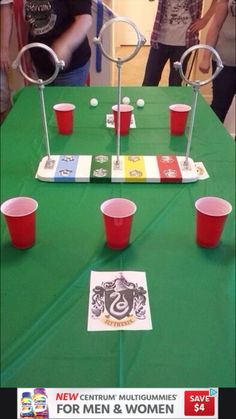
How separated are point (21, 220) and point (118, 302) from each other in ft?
0.68

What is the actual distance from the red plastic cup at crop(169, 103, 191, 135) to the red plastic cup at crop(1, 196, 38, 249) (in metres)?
0.56

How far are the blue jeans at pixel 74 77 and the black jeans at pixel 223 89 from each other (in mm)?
560

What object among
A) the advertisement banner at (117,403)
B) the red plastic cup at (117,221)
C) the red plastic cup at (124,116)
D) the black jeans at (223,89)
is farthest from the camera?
the black jeans at (223,89)

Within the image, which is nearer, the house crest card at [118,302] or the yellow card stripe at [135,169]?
the house crest card at [118,302]

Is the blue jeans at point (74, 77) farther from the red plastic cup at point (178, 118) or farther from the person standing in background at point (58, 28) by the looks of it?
the red plastic cup at point (178, 118)

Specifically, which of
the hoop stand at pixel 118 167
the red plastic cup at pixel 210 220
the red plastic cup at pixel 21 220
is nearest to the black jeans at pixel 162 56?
the hoop stand at pixel 118 167

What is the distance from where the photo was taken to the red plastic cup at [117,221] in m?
0.61

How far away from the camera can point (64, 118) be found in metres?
1.03

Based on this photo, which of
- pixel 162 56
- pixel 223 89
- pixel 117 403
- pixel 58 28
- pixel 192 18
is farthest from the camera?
pixel 223 89

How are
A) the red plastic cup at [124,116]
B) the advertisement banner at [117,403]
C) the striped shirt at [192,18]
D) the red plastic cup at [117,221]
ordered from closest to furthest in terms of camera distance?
the advertisement banner at [117,403] → the red plastic cup at [117,221] → the striped shirt at [192,18] → the red plastic cup at [124,116]

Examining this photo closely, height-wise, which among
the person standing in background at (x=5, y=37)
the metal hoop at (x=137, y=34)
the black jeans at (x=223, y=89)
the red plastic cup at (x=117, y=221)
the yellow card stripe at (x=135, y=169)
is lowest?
the red plastic cup at (x=117, y=221)

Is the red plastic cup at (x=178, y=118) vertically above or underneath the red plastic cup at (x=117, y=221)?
above

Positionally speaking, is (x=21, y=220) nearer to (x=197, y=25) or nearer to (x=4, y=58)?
(x=4, y=58)

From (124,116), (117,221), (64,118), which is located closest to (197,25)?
(124,116)
